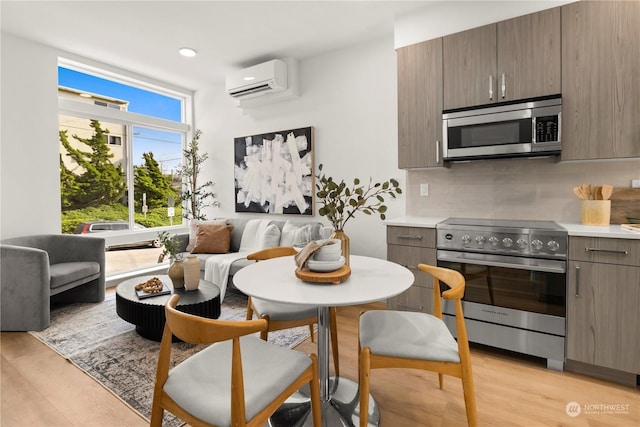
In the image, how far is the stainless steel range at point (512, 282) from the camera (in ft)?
6.87

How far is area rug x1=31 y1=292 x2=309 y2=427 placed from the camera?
76.0 inches

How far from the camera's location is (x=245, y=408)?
3.34 ft

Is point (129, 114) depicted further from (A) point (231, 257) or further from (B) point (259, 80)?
(A) point (231, 257)

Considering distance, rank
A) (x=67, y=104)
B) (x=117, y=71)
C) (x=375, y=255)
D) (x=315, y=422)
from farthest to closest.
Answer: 1. (x=117, y=71)
2. (x=67, y=104)
3. (x=375, y=255)
4. (x=315, y=422)

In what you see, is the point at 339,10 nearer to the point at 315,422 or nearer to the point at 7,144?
the point at 315,422

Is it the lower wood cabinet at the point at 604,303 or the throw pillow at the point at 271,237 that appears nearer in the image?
the lower wood cabinet at the point at 604,303

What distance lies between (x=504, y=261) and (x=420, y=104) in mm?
1406

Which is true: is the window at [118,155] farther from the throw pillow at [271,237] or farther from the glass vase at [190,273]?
the glass vase at [190,273]

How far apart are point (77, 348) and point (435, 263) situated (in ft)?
8.91

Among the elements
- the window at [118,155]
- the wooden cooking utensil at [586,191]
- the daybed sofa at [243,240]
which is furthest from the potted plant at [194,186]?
the wooden cooking utensil at [586,191]

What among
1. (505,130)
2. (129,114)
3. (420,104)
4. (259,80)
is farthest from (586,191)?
(129,114)

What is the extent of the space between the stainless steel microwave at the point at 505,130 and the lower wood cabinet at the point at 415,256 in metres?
0.67

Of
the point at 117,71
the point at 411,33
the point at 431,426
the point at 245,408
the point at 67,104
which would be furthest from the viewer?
the point at 117,71

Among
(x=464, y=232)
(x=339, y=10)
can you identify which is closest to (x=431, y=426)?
(x=464, y=232)
